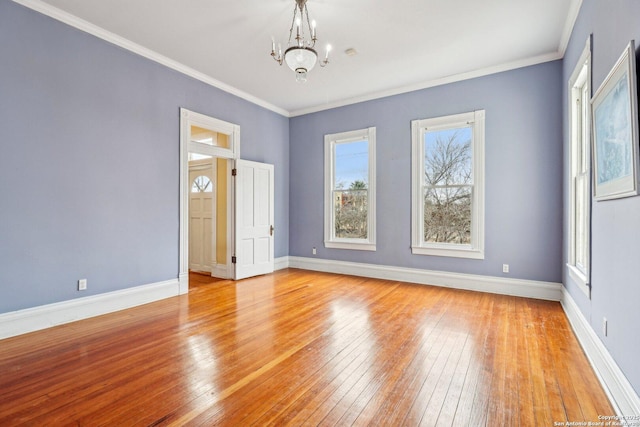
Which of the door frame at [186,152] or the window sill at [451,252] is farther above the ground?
the door frame at [186,152]

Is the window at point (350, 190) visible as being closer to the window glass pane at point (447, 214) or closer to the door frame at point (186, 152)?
the window glass pane at point (447, 214)

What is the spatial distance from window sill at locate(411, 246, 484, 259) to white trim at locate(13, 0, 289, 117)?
13.2 ft

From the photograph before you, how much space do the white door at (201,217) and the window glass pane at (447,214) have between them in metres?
4.02

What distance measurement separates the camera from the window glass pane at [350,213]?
5.85 metres

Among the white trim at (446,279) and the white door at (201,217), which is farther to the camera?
the white door at (201,217)

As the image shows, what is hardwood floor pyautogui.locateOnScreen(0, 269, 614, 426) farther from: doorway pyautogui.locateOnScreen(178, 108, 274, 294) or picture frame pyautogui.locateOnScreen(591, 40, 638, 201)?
doorway pyautogui.locateOnScreen(178, 108, 274, 294)

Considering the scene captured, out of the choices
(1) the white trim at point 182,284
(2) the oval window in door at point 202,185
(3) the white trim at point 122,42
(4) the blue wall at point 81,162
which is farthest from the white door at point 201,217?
(4) the blue wall at point 81,162

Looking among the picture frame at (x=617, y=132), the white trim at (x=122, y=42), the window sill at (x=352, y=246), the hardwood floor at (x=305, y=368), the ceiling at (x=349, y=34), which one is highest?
the ceiling at (x=349, y=34)

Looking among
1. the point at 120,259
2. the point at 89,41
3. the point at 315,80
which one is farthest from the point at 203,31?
the point at 120,259

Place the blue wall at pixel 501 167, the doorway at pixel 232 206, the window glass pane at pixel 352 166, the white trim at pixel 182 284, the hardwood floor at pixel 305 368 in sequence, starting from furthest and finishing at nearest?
the window glass pane at pixel 352 166, the doorway at pixel 232 206, the white trim at pixel 182 284, the blue wall at pixel 501 167, the hardwood floor at pixel 305 368

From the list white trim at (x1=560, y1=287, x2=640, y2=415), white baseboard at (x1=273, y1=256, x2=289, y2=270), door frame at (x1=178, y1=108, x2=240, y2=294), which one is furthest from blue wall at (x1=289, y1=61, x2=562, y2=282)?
door frame at (x1=178, y1=108, x2=240, y2=294)

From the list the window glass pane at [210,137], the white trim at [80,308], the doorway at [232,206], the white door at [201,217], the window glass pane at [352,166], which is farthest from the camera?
the white door at [201,217]

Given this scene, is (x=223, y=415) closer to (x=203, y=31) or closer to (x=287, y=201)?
(x=203, y=31)

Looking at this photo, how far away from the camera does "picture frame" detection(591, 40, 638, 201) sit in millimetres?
1679
